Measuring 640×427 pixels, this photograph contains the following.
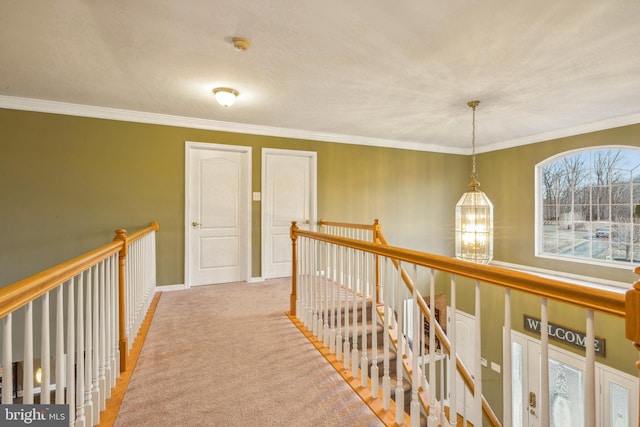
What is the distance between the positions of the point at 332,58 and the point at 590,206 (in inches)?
181

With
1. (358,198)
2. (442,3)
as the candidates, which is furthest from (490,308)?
(442,3)

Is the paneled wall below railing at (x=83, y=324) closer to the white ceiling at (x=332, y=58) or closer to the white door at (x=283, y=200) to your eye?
the white ceiling at (x=332, y=58)

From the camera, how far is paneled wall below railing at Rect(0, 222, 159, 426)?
99 centimetres

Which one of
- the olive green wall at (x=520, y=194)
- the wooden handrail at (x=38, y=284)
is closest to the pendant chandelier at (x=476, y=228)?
the olive green wall at (x=520, y=194)

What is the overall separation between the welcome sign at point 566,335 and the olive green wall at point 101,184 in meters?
3.19

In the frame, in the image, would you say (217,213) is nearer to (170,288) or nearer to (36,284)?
(170,288)

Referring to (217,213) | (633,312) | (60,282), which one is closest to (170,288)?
(217,213)

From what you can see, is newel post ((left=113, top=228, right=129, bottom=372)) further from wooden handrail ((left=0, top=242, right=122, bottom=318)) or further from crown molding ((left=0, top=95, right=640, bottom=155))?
crown molding ((left=0, top=95, right=640, bottom=155))

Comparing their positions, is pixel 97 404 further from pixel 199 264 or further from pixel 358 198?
pixel 358 198

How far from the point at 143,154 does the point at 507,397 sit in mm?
4397

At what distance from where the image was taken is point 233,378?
2.12 m

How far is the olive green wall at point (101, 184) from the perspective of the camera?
11.4ft

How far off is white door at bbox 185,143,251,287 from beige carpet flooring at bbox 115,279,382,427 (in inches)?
47.7

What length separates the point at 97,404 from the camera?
1632 mm
